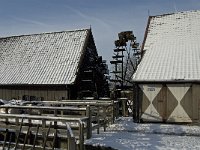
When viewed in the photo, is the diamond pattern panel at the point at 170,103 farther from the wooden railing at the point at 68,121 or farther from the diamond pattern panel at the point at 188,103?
the wooden railing at the point at 68,121

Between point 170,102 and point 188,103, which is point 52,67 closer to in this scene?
point 170,102

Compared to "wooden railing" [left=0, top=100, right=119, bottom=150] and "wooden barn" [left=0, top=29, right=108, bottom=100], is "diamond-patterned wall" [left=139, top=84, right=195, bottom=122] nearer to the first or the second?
"wooden railing" [left=0, top=100, right=119, bottom=150]

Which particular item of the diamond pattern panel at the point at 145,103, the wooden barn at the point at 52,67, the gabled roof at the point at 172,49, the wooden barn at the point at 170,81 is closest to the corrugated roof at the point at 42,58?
the wooden barn at the point at 52,67

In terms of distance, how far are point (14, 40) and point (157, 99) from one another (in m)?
17.2

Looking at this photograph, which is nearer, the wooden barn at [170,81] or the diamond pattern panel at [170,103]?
the wooden barn at [170,81]

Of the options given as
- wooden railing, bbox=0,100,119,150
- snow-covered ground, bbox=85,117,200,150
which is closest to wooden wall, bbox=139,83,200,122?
snow-covered ground, bbox=85,117,200,150

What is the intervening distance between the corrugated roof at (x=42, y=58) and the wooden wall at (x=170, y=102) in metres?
7.35

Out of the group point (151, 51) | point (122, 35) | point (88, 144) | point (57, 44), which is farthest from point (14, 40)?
point (88, 144)

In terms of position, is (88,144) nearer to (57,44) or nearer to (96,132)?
(96,132)

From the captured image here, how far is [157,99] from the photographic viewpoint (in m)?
19.1

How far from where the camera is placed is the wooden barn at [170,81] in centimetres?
1845

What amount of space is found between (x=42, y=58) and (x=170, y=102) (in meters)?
12.9

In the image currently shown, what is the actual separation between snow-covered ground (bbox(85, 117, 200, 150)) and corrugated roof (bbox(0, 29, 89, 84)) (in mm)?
10150

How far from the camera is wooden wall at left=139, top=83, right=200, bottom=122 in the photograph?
18.4m
